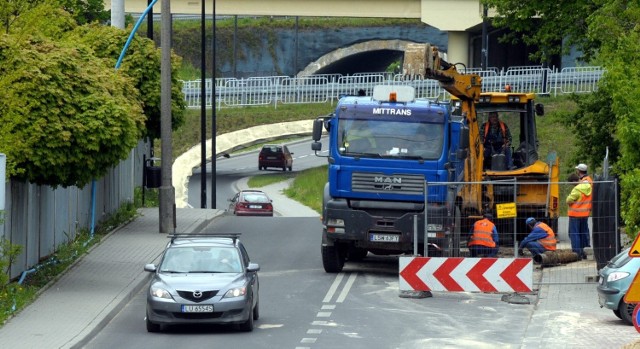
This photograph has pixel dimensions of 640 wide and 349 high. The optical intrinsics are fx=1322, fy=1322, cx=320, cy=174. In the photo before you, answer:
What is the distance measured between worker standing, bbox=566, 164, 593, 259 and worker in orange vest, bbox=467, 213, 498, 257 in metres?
2.72

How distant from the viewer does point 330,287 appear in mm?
24859

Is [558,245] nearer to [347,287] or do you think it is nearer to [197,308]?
[347,287]

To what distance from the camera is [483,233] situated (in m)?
24.7

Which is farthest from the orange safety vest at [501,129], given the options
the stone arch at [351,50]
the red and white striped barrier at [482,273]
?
the stone arch at [351,50]

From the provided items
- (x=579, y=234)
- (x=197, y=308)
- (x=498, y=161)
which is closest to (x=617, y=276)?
(x=579, y=234)

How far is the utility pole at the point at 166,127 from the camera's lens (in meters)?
31.3

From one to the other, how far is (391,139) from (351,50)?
67.6 m

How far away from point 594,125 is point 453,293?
12895 millimetres

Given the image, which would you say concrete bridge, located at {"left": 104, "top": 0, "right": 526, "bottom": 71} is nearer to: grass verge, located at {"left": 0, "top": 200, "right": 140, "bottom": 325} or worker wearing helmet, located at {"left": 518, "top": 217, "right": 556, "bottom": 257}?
grass verge, located at {"left": 0, "top": 200, "right": 140, "bottom": 325}

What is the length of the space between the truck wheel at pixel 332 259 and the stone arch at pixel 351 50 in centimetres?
6446

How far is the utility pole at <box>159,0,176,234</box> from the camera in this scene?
1232 inches

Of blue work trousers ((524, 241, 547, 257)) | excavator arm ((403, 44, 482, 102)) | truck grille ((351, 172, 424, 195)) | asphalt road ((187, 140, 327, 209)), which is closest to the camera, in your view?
truck grille ((351, 172, 424, 195))

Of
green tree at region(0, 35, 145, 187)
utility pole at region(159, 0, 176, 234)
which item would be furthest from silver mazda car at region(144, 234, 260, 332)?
utility pole at region(159, 0, 176, 234)

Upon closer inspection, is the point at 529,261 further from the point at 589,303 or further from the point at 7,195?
the point at 7,195
